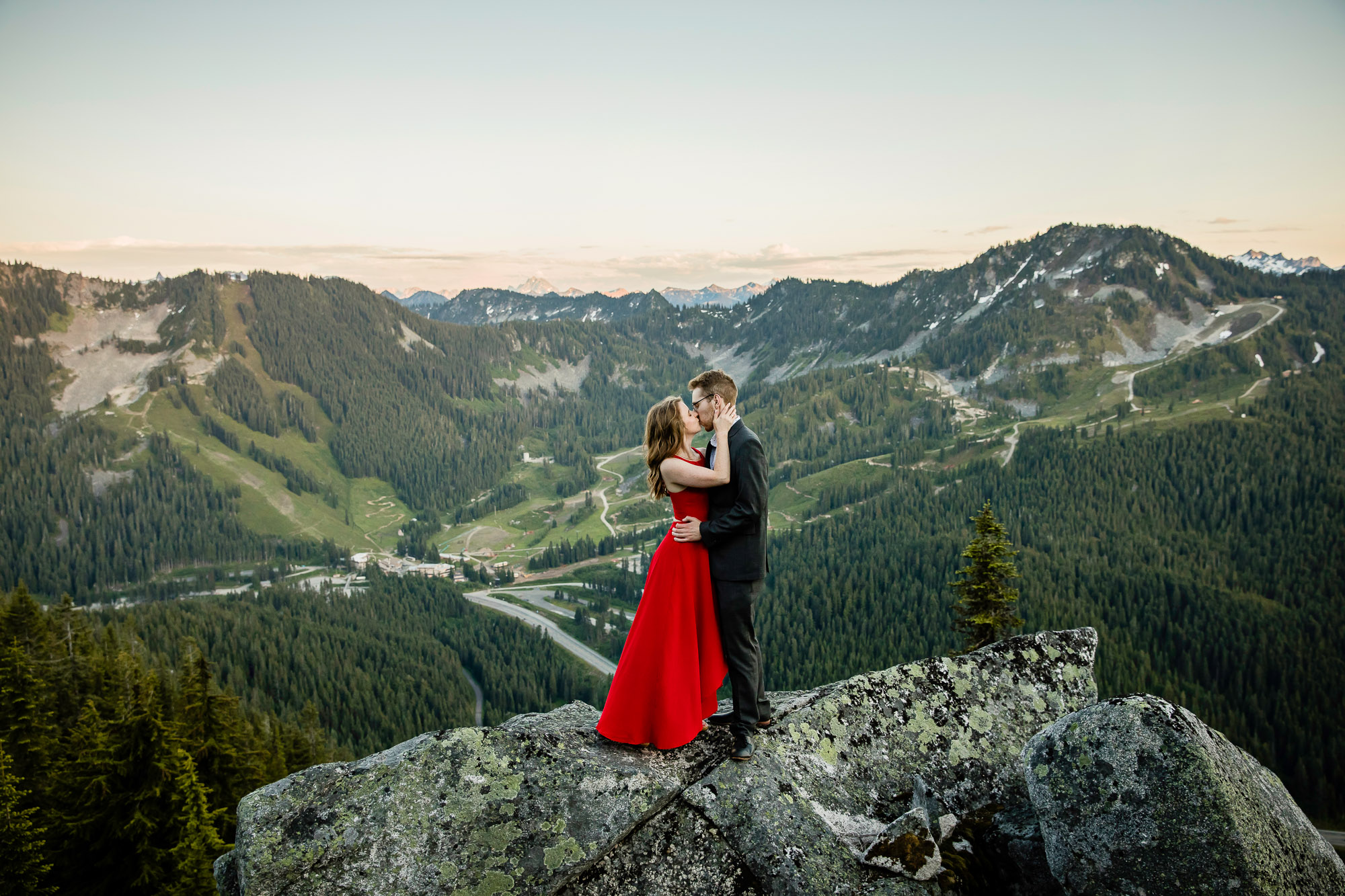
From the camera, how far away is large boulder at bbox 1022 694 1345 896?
21.4ft

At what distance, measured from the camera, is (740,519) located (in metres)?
10.1

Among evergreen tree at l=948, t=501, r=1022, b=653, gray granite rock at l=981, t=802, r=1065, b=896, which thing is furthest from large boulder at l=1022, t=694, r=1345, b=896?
evergreen tree at l=948, t=501, r=1022, b=653

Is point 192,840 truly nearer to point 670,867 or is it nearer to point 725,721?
point 725,721

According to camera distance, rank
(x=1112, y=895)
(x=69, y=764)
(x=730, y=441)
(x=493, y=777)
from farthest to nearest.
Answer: (x=69, y=764) → (x=730, y=441) → (x=493, y=777) → (x=1112, y=895)

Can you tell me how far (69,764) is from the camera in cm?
3259

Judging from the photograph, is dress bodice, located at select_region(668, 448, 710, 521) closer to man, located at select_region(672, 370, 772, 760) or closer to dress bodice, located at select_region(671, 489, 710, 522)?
dress bodice, located at select_region(671, 489, 710, 522)

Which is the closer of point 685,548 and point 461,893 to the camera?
point 461,893

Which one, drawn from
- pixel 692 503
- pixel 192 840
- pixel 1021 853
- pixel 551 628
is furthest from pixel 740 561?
pixel 551 628

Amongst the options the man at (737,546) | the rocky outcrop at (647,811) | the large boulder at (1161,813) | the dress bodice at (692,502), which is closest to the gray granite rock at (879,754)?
the rocky outcrop at (647,811)

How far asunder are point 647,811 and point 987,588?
1126 inches

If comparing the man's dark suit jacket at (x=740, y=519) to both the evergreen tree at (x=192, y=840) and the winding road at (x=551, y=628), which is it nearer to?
the evergreen tree at (x=192, y=840)

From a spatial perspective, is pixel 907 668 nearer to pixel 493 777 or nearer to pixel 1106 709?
pixel 1106 709

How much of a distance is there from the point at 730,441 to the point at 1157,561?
583ft

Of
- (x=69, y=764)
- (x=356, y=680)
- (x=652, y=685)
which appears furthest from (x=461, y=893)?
(x=356, y=680)
